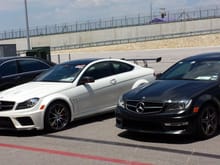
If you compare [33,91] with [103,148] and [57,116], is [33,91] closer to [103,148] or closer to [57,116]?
[57,116]

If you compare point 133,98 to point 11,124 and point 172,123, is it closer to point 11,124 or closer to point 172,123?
point 172,123

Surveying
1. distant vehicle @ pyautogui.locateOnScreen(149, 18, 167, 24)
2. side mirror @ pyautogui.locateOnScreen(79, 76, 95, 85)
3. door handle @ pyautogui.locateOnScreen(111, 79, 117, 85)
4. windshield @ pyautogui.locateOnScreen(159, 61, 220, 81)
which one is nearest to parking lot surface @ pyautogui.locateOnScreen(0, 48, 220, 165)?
side mirror @ pyautogui.locateOnScreen(79, 76, 95, 85)

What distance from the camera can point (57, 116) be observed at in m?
9.59

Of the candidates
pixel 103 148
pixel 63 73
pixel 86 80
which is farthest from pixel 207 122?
pixel 63 73

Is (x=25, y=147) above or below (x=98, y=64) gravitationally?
below

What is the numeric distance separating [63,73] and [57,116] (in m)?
1.35

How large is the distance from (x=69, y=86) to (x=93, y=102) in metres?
0.69

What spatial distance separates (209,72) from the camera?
346 inches

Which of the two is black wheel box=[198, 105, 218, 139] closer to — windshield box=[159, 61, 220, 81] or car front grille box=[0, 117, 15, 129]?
windshield box=[159, 61, 220, 81]

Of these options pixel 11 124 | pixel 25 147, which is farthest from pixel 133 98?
pixel 11 124

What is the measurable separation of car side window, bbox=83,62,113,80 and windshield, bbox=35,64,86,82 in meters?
0.19

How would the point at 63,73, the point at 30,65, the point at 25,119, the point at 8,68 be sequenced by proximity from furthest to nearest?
the point at 30,65
the point at 8,68
the point at 63,73
the point at 25,119

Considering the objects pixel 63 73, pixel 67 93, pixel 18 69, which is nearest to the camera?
pixel 67 93

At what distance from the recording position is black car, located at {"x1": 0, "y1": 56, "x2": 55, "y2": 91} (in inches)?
503
